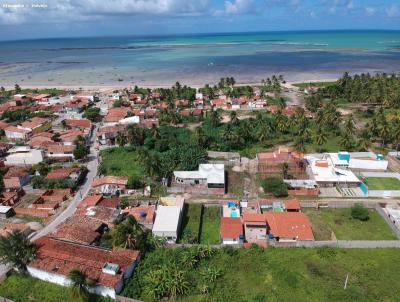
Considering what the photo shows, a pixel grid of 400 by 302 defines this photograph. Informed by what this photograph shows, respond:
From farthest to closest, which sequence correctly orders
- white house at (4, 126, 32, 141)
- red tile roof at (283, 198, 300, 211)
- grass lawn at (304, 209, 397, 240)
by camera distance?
white house at (4, 126, 32, 141) → red tile roof at (283, 198, 300, 211) → grass lawn at (304, 209, 397, 240)

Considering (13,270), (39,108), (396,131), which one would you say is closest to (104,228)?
(13,270)

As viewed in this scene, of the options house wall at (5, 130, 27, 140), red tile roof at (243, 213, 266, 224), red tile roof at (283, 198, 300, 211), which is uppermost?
red tile roof at (243, 213, 266, 224)

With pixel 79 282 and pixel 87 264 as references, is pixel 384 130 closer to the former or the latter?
pixel 87 264

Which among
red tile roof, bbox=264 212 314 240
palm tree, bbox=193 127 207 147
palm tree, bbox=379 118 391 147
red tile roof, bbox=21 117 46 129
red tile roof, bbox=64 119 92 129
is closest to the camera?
red tile roof, bbox=264 212 314 240

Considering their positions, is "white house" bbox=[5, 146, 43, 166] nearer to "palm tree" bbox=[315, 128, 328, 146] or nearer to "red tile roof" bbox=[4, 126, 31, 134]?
"red tile roof" bbox=[4, 126, 31, 134]

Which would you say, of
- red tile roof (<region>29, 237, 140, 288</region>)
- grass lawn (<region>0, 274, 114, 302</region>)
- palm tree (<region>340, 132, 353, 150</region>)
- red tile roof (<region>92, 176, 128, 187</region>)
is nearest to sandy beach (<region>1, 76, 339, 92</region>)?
palm tree (<region>340, 132, 353, 150</region>)

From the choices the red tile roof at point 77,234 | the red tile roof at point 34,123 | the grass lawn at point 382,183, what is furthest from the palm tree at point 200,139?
the red tile roof at point 34,123

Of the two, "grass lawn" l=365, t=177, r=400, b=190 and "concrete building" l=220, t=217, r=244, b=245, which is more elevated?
"concrete building" l=220, t=217, r=244, b=245
